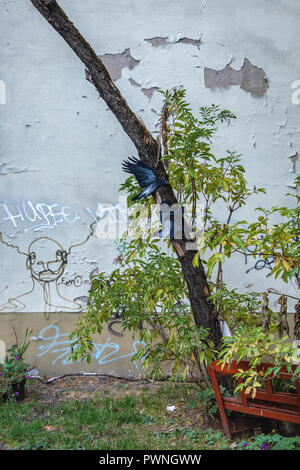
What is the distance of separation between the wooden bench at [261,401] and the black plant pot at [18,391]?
6.89 feet

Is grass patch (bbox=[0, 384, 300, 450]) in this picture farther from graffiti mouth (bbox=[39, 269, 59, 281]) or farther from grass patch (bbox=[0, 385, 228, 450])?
graffiti mouth (bbox=[39, 269, 59, 281])

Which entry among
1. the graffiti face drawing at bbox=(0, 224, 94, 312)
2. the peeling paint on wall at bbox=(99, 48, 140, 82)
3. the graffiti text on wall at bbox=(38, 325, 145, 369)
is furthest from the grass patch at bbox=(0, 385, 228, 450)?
the peeling paint on wall at bbox=(99, 48, 140, 82)

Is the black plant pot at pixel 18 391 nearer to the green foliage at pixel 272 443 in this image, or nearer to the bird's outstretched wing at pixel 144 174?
the green foliage at pixel 272 443

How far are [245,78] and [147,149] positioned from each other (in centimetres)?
244

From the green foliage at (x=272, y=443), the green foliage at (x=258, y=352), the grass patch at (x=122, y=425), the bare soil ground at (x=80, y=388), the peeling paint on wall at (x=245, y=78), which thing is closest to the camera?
the green foliage at (x=258, y=352)

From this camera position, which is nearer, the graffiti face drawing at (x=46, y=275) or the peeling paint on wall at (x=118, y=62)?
the graffiti face drawing at (x=46, y=275)

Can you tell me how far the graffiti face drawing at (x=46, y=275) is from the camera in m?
4.87

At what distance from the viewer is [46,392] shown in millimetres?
4410

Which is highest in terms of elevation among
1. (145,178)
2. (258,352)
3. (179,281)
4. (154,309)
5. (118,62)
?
(118,62)

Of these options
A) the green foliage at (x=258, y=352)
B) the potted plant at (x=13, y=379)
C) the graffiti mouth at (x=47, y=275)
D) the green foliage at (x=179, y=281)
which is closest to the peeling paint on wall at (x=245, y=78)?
the green foliage at (x=179, y=281)

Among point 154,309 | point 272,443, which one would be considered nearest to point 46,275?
point 154,309

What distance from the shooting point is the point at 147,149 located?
10.4ft

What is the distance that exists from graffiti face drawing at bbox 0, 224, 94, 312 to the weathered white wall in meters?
0.02

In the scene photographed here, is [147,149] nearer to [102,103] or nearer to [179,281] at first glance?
[179,281]
